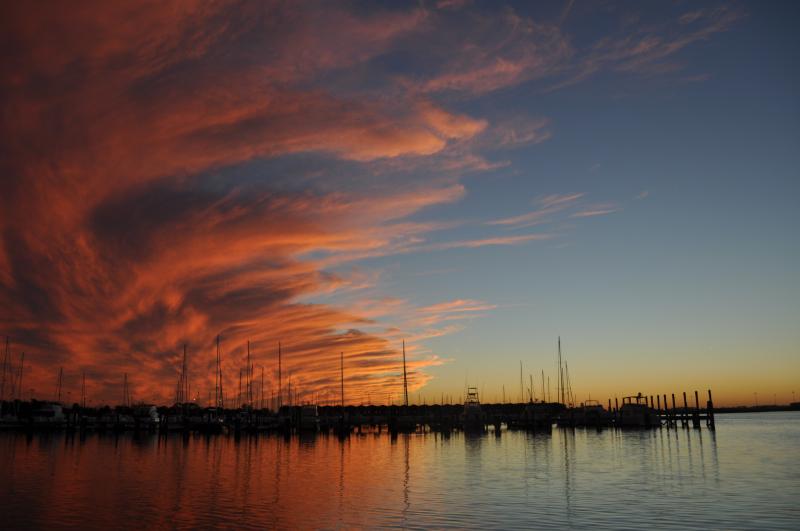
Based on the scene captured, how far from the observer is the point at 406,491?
127 ft

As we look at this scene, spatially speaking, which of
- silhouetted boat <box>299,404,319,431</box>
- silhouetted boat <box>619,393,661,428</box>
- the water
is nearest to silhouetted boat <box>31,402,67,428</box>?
silhouetted boat <box>299,404,319,431</box>

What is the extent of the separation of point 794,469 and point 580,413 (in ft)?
320

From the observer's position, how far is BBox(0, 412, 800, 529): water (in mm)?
28562

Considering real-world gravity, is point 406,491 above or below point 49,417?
above

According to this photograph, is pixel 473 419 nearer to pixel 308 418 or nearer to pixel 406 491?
pixel 308 418

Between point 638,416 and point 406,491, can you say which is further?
point 638,416

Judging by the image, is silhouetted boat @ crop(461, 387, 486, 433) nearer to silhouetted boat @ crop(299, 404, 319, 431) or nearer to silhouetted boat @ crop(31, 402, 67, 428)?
silhouetted boat @ crop(299, 404, 319, 431)

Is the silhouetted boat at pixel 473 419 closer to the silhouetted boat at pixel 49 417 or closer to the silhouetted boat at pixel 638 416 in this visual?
the silhouetted boat at pixel 638 416

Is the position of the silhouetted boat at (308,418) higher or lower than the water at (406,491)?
lower

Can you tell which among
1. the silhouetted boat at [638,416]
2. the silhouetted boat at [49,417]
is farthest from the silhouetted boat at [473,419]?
the silhouetted boat at [49,417]

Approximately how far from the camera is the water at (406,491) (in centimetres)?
2856

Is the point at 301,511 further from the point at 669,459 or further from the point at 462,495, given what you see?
the point at 669,459

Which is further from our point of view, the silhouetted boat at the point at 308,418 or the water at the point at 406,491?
the silhouetted boat at the point at 308,418

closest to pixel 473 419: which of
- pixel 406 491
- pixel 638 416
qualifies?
pixel 638 416
